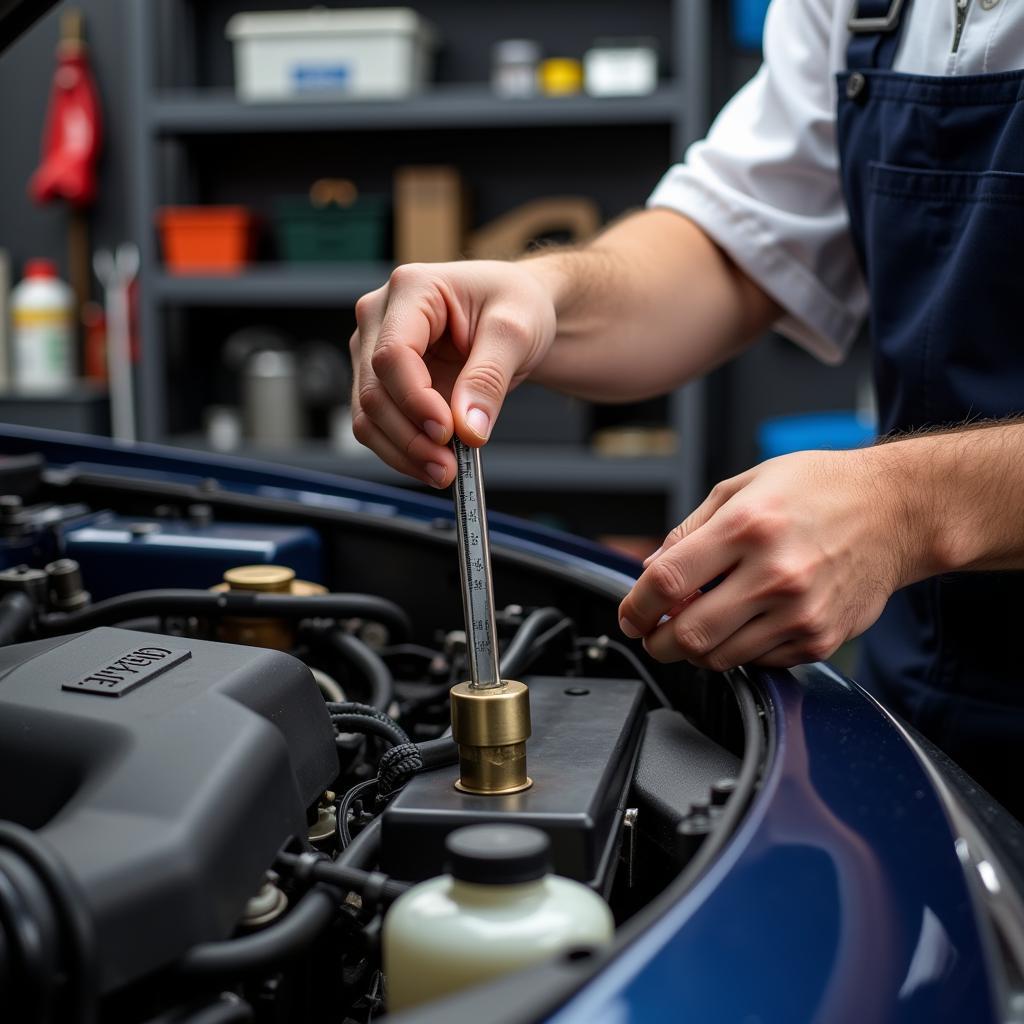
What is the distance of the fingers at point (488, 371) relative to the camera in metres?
0.71

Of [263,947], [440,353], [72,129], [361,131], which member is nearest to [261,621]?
[440,353]

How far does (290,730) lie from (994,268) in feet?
2.09

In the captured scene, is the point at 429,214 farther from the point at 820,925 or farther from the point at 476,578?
the point at 820,925

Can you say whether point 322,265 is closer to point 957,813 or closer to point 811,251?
point 811,251

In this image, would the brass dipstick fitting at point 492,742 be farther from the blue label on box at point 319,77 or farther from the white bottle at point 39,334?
the white bottle at point 39,334

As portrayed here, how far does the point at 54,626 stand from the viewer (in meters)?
0.80

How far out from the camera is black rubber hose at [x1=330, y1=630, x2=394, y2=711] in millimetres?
756

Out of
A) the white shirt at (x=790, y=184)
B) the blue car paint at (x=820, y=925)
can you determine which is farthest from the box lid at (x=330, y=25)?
the blue car paint at (x=820, y=925)

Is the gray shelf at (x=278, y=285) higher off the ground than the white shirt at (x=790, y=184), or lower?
lower

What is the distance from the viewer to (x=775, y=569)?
67 centimetres

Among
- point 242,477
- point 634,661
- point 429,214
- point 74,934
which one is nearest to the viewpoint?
point 74,934

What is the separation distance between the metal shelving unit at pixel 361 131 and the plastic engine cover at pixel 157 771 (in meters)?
2.30

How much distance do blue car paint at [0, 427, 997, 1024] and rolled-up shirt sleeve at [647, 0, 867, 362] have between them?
68cm

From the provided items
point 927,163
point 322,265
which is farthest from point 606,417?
point 927,163
